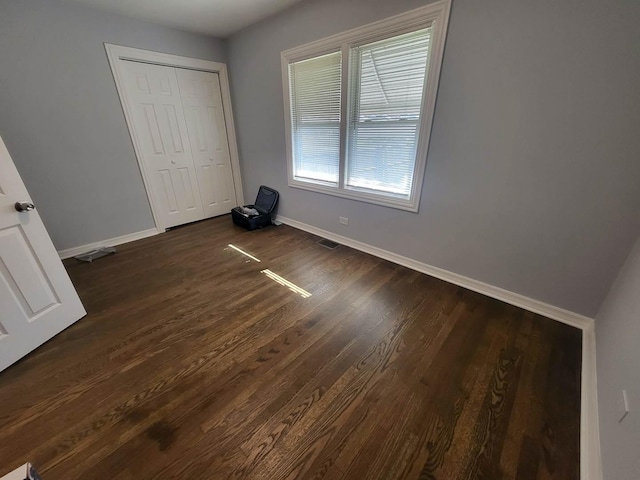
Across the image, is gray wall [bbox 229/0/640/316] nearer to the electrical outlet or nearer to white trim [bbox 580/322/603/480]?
white trim [bbox 580/322/603/480]

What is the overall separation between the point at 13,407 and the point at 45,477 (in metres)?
0.55

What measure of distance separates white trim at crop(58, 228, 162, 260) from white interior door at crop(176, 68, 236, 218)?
85cm

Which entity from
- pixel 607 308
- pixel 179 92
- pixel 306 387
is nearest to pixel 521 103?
pixel 607 308

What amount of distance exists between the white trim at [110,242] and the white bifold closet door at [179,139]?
0.20 metres

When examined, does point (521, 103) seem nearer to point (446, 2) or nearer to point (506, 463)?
point (446, 2)

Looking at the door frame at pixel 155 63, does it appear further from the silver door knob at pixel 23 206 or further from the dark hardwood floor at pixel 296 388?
the silver door knob at pixel 23 206

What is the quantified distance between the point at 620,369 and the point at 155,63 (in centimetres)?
466

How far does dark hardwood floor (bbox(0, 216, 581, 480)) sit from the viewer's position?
106 cm

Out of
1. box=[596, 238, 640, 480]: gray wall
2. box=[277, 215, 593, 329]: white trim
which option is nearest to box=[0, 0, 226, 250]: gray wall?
box=[277, 215, 593, 329]: white trim

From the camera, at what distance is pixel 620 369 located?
110 cm

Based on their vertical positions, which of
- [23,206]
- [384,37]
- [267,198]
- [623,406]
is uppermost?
[384,37]

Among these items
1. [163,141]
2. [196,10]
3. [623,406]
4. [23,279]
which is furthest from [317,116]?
[623,406]

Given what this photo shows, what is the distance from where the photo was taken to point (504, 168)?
1.83 meters

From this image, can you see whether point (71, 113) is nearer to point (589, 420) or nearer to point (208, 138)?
point (208, 138)
